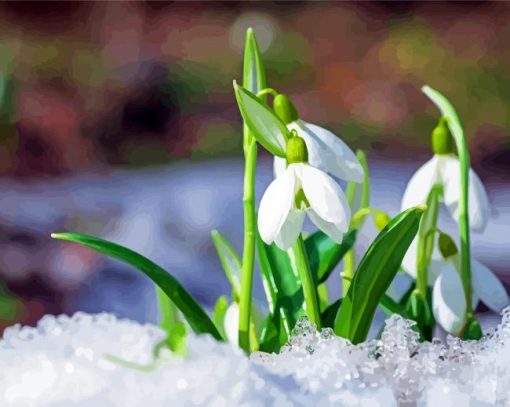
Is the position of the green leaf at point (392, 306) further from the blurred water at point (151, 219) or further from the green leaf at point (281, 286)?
the blurred water at point (151, 219)

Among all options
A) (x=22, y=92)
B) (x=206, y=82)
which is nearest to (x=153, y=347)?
(x=22, y=92)

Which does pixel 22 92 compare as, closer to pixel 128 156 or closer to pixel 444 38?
pixel 128 156

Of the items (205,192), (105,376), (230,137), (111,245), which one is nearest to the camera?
(105,376)

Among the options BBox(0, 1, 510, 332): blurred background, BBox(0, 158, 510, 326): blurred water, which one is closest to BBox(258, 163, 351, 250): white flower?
BBox(0, 158, 510, 326): blurred water

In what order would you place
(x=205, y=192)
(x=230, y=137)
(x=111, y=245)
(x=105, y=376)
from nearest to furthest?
(x=105, y=376), (x=111, y=245), (x=205, y=192), (x=230, y=137)

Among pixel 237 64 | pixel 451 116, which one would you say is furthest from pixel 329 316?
pixel 237 64

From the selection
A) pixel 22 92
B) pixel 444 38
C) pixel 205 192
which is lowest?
pixel 205 192
